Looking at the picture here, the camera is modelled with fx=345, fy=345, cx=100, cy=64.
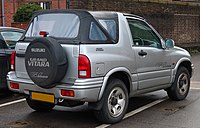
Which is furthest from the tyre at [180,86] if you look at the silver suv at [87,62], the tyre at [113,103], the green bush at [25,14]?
the green bush at [25,14]

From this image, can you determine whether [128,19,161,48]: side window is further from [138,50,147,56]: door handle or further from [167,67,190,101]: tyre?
[167,67,190,101]: tyre

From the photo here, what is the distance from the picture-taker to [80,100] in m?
5.23

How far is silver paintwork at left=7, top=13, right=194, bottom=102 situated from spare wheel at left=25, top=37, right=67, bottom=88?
0.14 m

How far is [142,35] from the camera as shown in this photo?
259 inches

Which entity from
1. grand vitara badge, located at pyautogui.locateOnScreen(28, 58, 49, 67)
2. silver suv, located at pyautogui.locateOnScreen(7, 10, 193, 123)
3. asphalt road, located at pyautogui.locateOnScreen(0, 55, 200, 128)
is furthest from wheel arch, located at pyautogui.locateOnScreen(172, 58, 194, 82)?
grand vitara badge, located at pyautogui.locateOnScreen(28, 58, 49, 67)

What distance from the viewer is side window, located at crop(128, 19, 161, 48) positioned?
6.33 m

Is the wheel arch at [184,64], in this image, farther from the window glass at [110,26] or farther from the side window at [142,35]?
the window glass at [110,26]

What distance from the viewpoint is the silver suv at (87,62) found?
5246 millimetres

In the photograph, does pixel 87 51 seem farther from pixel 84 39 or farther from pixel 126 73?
pixel 126 73

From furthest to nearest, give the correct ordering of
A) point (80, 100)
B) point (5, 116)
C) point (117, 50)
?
1. point (5, 116)
2. point (117, 50)
3. point (80, 100)

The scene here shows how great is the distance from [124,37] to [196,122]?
74.7 inches

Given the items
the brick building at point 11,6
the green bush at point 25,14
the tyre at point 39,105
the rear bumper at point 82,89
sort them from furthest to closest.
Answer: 1. the brick building at point 11,6
2. the green bush at point 25,14
3. the tyre at point 39,105
4. the rear bumper at point 82,89

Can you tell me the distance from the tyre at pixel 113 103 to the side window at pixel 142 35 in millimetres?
915

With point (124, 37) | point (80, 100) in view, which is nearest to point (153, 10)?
point (124, 37)
